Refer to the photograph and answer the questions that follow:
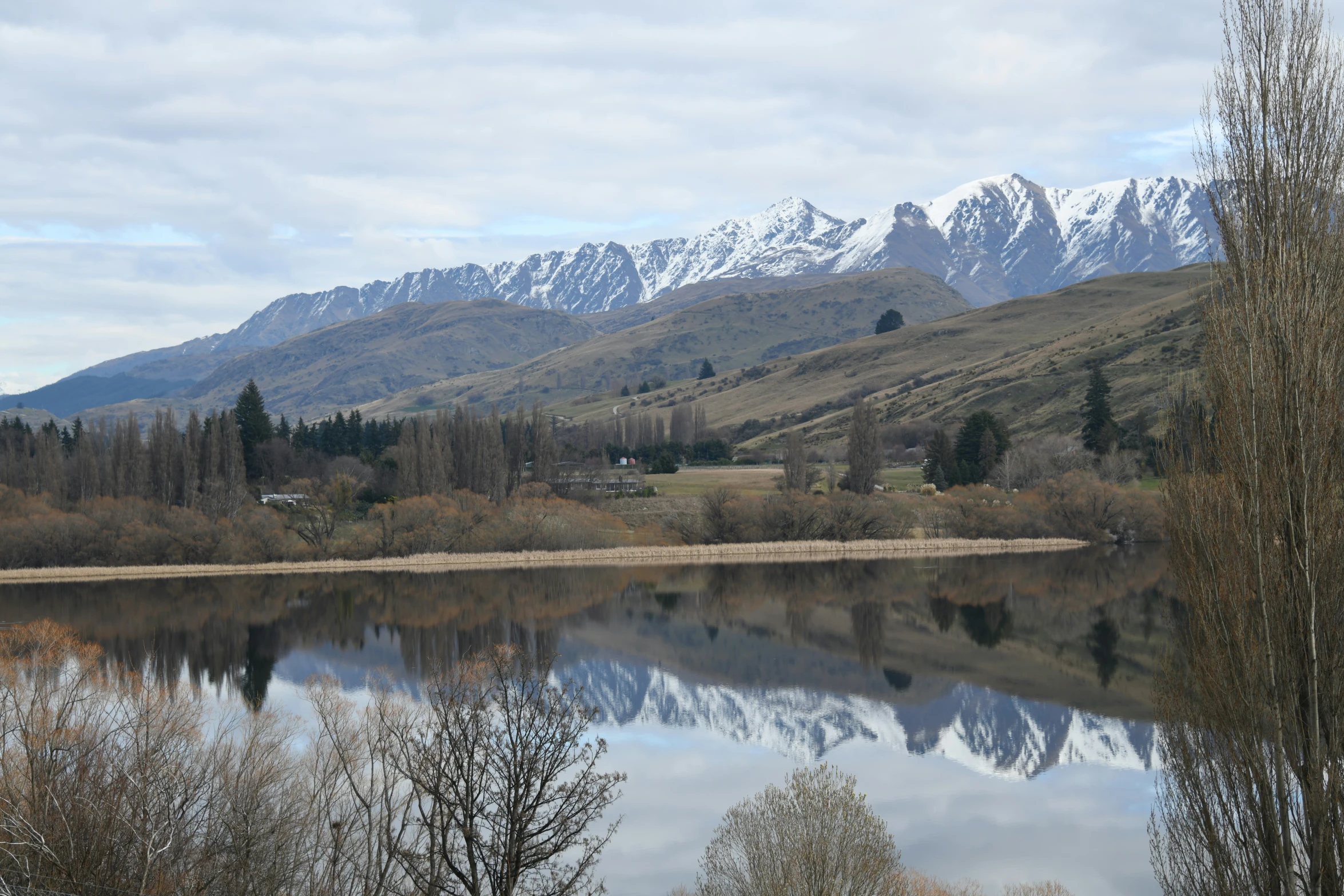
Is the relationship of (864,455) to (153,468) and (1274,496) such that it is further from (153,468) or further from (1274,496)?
(1274,496)

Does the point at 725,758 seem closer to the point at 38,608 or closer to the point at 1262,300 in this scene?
the point at 1262,300

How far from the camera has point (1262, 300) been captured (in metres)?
13.6

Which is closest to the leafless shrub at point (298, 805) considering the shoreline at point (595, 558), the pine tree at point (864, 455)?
the shoreline at point (595, 558)

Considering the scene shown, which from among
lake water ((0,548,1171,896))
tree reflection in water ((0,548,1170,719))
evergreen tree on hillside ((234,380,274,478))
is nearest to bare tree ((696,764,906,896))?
lake water ((0,548,1171,896))

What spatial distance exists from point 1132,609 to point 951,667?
64.7 feet

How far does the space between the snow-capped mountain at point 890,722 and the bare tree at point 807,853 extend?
13286 mm

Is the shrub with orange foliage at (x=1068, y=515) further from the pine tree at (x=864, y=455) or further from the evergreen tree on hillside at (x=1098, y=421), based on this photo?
the evergreen tree on hillside at (x=1098, y=421)

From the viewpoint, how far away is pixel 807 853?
68.4ft

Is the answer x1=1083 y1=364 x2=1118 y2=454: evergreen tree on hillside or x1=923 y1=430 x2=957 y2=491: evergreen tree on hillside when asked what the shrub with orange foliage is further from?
x1=1083 y1=364 x2=1118 y2=454: evergreen tree on hillside

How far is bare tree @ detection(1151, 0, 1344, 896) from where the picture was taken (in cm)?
1329

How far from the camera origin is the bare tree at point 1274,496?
13289mm

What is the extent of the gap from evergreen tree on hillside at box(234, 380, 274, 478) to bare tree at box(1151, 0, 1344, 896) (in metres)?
121

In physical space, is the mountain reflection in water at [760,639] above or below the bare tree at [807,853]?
below

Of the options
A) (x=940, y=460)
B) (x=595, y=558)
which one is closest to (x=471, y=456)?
(x=595, y=558)
